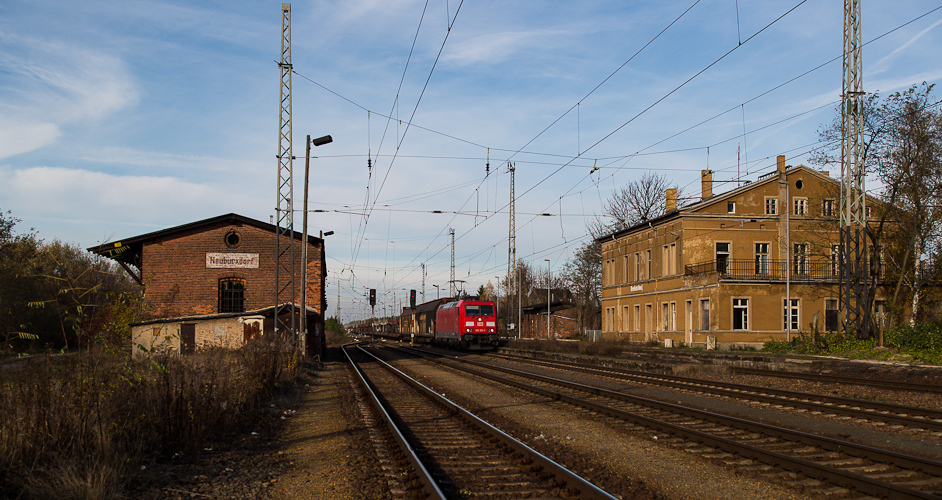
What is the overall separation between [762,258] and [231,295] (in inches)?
1188

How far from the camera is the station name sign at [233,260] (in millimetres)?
32294

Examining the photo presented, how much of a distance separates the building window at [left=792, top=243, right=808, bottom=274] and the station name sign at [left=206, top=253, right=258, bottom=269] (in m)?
30.5

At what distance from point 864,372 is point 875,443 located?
38.1ft

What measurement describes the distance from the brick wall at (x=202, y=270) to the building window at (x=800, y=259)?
27687 millimetres

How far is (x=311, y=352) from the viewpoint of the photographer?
31.7 meters

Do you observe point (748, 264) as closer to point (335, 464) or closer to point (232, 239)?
point (232, 239)

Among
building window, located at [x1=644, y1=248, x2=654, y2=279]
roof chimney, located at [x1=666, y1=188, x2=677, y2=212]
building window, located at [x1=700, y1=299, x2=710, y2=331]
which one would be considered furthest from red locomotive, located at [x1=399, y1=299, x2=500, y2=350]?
roof chimney, located at [x1=666, y1=188, x2=677, y2=212]

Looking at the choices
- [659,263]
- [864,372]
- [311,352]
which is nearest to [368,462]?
[864,372]

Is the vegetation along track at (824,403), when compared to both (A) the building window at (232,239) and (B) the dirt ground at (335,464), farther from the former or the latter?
(A) the building window at (232,239)

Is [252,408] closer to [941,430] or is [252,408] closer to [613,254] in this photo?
[941,430]

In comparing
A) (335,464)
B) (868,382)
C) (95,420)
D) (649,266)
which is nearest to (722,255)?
(649,266)

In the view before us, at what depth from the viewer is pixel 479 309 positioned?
38.7 metres

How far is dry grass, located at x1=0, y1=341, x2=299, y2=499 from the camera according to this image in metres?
5.96

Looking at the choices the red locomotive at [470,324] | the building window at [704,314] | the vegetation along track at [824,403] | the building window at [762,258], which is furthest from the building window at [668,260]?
the vegetation along track at [824,403]
